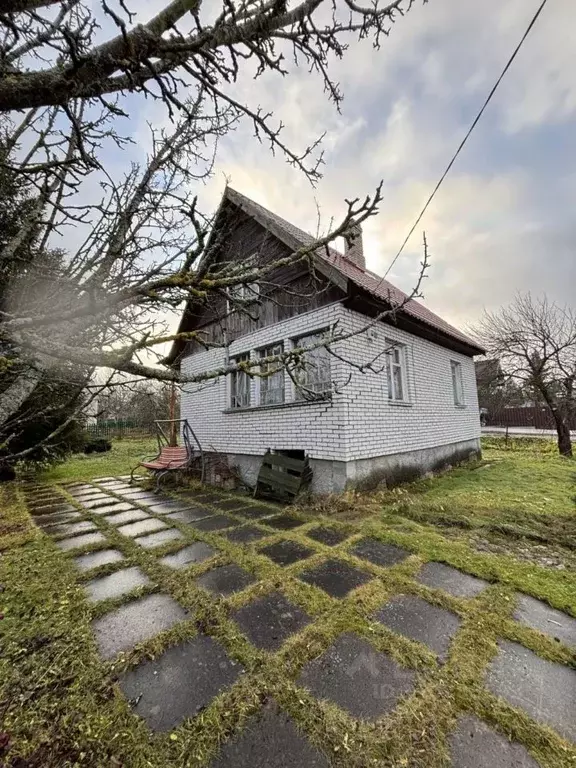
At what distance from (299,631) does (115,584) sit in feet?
5.77

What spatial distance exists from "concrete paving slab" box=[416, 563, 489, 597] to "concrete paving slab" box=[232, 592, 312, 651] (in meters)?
1.21

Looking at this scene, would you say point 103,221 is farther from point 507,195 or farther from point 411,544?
point 507,195

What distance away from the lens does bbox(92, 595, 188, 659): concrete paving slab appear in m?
2.00

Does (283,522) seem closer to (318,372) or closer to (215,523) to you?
(215,523)

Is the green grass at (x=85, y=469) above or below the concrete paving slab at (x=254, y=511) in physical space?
below

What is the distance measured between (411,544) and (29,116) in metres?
6.45

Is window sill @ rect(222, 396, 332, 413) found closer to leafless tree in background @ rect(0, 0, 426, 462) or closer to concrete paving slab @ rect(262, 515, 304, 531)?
concrete paving slab @ rect(262, 515, 304, 531)

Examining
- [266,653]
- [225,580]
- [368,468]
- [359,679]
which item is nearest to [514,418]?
[368,468]

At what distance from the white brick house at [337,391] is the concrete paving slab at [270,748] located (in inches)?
127

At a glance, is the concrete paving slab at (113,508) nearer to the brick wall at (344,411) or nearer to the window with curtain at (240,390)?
the brick wall at (344,411)

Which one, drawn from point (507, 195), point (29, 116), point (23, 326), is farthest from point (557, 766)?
point (507, 195)

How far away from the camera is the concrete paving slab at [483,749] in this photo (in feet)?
4.05

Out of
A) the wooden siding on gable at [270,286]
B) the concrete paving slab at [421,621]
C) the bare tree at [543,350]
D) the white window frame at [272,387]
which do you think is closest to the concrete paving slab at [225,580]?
the concrete paving slab at [421,621]

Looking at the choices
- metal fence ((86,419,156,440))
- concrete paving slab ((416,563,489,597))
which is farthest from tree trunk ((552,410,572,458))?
metal fence ((86,419,156,440))
